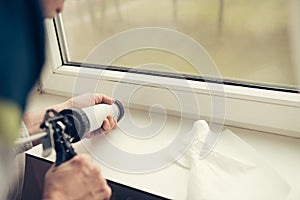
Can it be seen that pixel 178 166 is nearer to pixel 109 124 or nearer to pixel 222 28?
pixel 109 124

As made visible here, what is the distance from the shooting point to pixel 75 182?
0.58 meters

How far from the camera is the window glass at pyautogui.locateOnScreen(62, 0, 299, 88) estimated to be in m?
0.73

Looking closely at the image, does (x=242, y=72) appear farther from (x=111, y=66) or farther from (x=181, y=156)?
(x=111, y=66)

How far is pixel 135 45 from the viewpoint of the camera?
93 cm

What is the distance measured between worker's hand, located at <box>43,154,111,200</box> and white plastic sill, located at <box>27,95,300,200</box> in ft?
0.41

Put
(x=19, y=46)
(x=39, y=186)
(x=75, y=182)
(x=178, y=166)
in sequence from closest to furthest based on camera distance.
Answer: (x=19, y=46) < (x=75, y=182) < (x=178, y=166) < (x=39, y=186)

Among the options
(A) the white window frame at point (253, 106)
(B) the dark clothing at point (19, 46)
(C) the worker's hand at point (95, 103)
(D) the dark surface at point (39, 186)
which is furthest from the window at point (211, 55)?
(B) the dark clothing at point (19, 46)

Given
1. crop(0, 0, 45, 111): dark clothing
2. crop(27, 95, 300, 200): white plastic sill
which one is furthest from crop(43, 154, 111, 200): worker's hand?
crop(0, 0, 45, 111): dark clothing

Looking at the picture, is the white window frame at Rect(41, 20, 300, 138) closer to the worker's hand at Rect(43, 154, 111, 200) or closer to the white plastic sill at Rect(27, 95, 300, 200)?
the white plastic sill at Rect(27, 95, 300, 200)

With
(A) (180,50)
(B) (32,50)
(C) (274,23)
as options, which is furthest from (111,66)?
(B) (32,50)

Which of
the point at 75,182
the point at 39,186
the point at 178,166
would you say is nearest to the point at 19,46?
the point at 75,182

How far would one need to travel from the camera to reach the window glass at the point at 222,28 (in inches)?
28.8

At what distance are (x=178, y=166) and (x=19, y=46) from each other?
551mm

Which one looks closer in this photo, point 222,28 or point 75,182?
point 75,182
